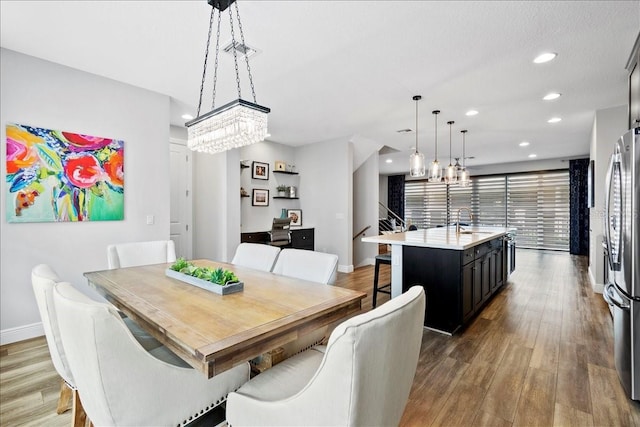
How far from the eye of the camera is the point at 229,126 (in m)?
2.06

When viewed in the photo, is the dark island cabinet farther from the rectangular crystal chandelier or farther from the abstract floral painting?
the abstract floral painting

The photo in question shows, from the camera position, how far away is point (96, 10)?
83.6 inches

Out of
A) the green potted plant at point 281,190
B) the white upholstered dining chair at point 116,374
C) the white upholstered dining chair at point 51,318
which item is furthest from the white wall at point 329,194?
the white upholstered dining chair at point 116,374

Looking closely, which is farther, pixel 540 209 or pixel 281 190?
pixel 540 209

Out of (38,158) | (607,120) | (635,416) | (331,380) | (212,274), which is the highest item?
(607,120)

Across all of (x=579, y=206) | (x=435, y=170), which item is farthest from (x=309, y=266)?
(x=579, y=206)

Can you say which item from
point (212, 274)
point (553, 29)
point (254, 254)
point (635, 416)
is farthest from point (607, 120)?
point (212, 274)

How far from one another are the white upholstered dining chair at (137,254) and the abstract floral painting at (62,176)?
66 centimetres

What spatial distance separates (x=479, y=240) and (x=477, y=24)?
6.41ft

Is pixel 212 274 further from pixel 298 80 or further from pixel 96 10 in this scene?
pixel 298 80

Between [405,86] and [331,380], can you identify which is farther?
[405,86]

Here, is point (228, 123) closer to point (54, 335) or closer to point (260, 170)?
point (54, 335)

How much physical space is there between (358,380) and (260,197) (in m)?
5.30

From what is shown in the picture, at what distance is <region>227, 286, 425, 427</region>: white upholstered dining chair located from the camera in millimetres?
814
